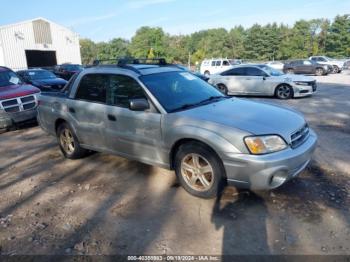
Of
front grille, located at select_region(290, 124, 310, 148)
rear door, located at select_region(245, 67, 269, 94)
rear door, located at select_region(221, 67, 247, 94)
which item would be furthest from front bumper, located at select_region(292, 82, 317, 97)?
front grille, located at select_region(290, 124, 310, 148)

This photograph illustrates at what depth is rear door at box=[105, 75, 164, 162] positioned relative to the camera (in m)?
4.48

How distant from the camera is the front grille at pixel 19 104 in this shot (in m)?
8.81

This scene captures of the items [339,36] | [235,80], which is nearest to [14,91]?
[235,80]

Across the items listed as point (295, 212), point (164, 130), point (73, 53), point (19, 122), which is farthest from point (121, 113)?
point (73, 53)

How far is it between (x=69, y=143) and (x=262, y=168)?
12.7 ft

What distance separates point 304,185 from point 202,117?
1.79 metres

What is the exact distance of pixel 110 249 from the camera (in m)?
3.28

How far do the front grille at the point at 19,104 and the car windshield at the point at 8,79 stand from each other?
1.03m

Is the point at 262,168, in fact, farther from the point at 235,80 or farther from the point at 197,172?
the point at 235,80

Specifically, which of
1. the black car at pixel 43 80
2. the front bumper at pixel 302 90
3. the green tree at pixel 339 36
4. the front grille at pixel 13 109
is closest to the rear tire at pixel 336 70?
the front bumper at pixel 302 90

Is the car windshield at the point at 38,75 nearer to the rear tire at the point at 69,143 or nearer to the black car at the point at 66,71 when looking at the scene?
the black car at the point at 66,71

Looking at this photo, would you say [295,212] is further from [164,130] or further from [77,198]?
[77,198]

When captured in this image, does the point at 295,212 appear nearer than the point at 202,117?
Yes

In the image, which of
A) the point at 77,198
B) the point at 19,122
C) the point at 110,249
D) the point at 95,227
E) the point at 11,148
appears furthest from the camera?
the point at 19,122
